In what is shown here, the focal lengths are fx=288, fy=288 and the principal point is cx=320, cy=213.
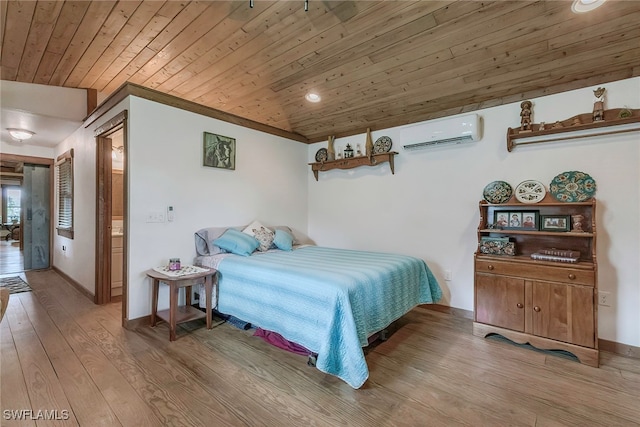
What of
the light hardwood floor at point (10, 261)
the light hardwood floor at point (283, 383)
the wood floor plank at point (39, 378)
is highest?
the light hardwood floor at point (10, 261)

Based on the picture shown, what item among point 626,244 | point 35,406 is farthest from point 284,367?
point 626,244

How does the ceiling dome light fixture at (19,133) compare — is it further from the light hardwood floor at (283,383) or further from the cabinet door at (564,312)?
the cabinet door at (564,312)

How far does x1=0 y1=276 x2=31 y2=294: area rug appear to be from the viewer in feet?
13.1

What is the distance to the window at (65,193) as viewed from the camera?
450 centimetres

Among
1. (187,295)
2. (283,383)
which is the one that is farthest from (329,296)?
(187,295)

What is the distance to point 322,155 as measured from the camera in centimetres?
450

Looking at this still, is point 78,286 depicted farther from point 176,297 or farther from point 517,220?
point 517,220

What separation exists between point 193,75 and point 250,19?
1147 millimetres

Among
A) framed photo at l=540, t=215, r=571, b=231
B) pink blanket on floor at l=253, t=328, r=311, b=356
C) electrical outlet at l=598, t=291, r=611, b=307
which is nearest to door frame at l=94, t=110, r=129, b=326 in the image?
pink blanket on floor at l=253, t=328, r=311, b=356

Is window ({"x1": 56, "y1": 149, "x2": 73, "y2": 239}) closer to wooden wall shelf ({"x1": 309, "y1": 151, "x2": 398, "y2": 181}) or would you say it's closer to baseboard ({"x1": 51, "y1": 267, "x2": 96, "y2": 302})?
baseboard ({"x1": 51, "y1": 267, "x2": 96, "y2": 302})

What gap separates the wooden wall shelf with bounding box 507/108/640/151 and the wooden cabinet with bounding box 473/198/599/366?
0.62m

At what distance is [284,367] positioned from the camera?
217 centimetres

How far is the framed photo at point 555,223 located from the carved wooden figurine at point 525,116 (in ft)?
2.81

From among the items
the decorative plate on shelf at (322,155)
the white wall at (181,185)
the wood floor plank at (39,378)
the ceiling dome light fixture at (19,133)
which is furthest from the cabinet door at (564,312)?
the ceiling dome light fixture at (19,133)
